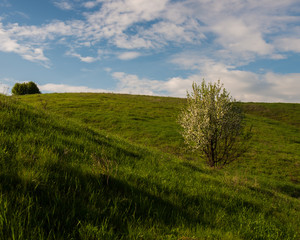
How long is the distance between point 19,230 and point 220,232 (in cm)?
294

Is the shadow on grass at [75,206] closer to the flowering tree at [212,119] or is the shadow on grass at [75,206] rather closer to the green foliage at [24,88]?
the flowering tree at [212,119]

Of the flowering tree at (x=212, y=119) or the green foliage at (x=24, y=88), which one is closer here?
the flowering tree at (x=212, y=119)

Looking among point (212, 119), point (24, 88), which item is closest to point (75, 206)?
point (212, 119)

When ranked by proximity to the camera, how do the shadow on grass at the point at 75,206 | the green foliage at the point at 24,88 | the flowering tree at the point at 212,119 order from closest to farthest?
the shadow on grass at the point at 75,206, the flowering tree at the point at 212,119, the green foliage at the point at 24,88

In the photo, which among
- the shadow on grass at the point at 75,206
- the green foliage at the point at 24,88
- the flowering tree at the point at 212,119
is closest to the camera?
the shadow on grass at the point at 75,206

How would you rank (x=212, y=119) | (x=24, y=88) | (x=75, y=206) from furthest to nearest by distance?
(x=24, y=88) → (x=212, y=119) → (x=75, y=206)

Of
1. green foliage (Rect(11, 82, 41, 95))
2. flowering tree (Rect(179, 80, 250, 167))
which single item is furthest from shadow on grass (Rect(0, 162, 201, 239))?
green foliage (Rect(11, 82, 41, 95))

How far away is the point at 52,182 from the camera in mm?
3314

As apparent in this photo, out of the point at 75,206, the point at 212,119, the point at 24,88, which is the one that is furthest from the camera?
the point at 24,88

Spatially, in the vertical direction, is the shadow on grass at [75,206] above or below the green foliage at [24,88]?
below

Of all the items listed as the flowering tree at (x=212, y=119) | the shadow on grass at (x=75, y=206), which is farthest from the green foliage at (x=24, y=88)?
the shadow on grass at (x=75, y=206)

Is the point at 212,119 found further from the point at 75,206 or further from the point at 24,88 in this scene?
the point at 24,88

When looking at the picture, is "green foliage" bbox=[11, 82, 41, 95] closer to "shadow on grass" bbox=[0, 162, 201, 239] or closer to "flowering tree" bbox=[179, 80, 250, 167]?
"flowering tree" bbox=[179, 80, 250, 167]

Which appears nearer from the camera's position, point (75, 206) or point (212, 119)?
point (75, 206)
